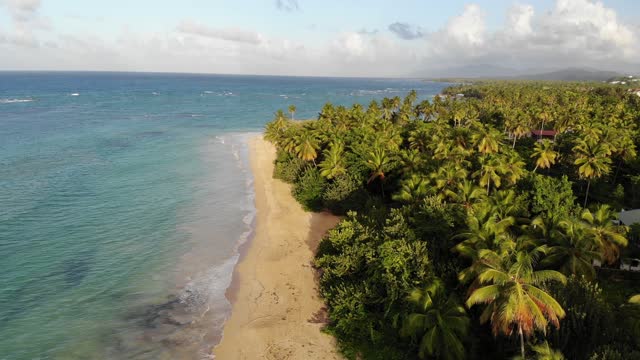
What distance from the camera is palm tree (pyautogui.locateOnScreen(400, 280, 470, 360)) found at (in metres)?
21.1

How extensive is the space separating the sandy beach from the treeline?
152 cm

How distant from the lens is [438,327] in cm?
2145

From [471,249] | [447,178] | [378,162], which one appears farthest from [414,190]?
[471,249]

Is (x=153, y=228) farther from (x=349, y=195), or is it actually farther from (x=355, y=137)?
(x=355, y=137)

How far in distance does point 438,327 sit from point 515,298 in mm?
4890

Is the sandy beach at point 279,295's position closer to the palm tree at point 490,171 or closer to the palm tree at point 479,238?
the palm tree at point 479,238

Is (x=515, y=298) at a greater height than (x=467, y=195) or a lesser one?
lesser

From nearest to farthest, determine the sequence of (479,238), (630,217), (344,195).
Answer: (479,238)
(630,217)
(344,195)

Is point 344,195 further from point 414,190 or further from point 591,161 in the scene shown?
point 591,161

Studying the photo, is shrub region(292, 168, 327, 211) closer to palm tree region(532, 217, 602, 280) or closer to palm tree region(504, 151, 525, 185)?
palm tree region(504, 151, 525, 185)

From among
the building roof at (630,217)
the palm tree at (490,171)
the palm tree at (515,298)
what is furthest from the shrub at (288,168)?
the palm tree at (515,298)

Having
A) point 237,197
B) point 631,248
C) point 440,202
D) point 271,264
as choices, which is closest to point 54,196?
point 237,197

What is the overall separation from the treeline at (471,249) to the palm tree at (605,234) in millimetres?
83

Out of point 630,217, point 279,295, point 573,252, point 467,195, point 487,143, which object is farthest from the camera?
point 487,143
